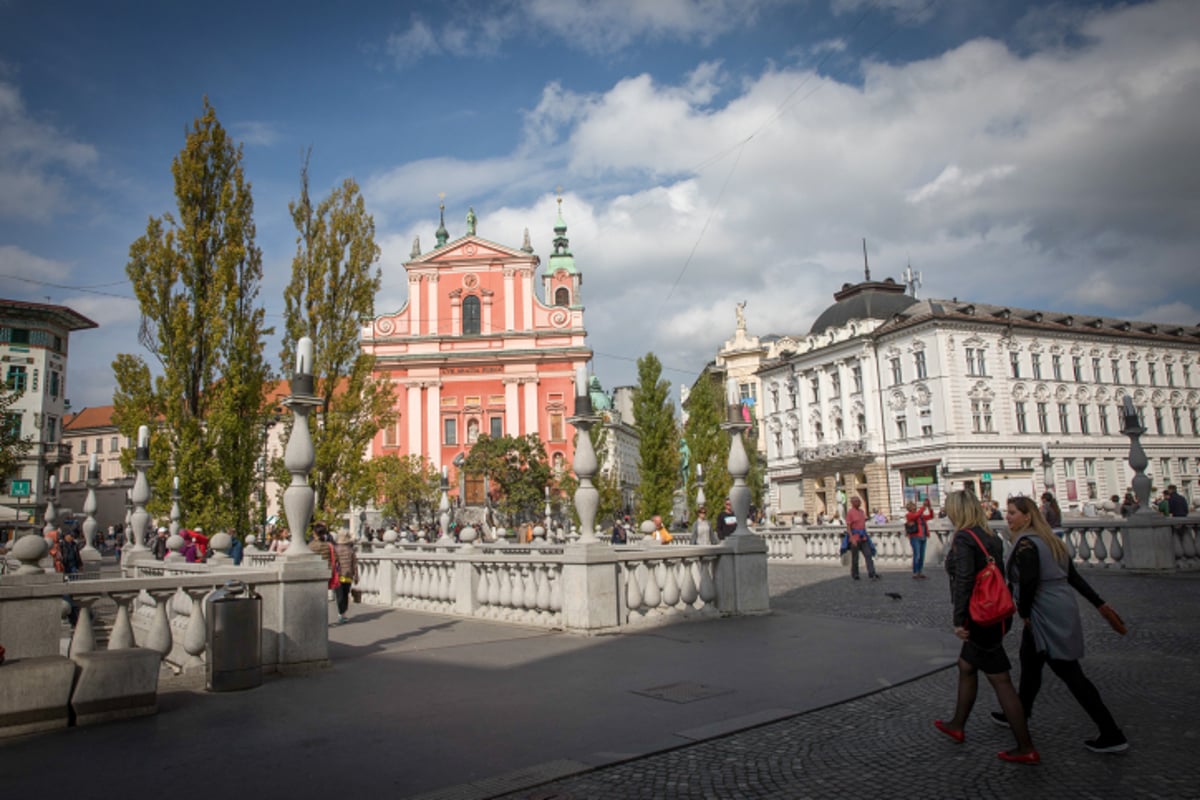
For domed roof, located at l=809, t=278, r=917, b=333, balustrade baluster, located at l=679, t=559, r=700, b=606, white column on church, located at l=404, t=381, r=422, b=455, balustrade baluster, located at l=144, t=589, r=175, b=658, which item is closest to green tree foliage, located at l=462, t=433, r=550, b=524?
white column on church, located at l=404, t=381, r=422, b=455

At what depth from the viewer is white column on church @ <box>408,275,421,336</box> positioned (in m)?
62.3

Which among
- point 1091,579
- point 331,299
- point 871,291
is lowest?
point 1091,579

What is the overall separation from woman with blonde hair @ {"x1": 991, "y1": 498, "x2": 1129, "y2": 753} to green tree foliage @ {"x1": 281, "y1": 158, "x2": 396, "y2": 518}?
21.9 meters

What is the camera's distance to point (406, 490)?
166 feet

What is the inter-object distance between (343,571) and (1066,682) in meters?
11.4

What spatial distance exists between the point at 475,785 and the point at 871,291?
2365 inches

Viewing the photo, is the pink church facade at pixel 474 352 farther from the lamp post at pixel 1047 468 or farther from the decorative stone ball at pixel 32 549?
the decorative stone ball at pixel 32 549

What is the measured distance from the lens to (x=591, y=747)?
5387 millimetres

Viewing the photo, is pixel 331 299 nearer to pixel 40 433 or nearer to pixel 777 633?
pixel 777 633

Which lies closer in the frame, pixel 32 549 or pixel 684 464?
pixel 32 549

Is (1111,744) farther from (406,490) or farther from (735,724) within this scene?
(406,490)

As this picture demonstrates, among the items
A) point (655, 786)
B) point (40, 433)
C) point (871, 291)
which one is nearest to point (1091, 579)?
point (655, 786)

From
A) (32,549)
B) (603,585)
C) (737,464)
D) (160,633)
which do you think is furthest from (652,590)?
(32,549)

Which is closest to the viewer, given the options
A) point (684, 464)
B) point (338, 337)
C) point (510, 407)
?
point (338, 337)
